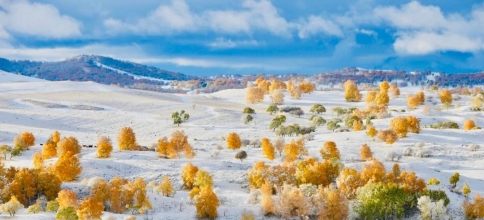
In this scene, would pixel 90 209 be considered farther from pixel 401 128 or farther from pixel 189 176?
pixel 401 128

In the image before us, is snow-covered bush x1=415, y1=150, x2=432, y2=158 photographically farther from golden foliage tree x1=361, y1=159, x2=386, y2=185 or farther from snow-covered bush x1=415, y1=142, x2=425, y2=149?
golden foliage tree x1=361, y1=159, x2=386, y2=185

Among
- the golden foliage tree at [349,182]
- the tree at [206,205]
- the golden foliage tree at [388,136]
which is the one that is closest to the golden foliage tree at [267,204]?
the tree at [206,205]

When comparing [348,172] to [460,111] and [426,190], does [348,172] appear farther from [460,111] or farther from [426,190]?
[460,111]

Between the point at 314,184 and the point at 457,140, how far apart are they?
141 feet

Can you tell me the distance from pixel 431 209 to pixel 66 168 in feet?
133

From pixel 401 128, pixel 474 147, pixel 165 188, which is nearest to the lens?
pixel 165 188

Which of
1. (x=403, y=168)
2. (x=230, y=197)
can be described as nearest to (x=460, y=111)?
(x=403, y=168)

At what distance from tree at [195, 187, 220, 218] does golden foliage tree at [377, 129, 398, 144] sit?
1748 inches

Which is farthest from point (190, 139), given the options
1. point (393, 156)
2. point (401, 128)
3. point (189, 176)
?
point (393, 156)

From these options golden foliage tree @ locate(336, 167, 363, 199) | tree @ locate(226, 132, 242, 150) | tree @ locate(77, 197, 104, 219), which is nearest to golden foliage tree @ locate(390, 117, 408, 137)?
tree @ locate(226, 132, 242, 150)

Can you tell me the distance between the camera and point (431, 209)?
46.9m

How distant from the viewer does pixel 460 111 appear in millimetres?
134125

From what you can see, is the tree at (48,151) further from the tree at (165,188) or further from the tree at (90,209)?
the tree at (90,209)

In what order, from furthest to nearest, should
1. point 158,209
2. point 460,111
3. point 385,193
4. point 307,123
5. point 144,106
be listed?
point 144,106 < point 460,111 < point 307,123 < point 385,193 < point 158,209
